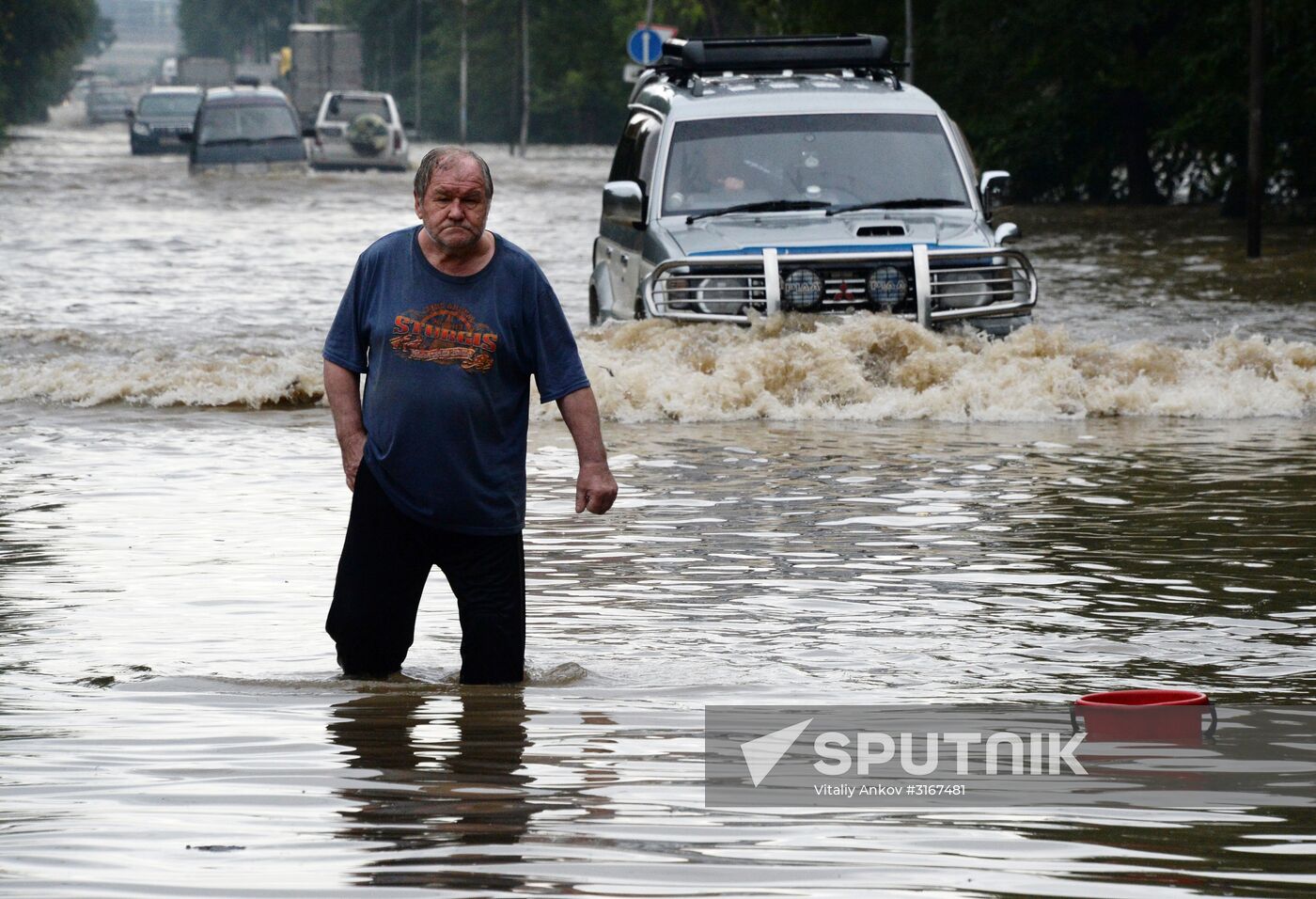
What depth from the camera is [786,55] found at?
50.8 ft

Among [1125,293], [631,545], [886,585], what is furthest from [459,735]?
[1125,293]

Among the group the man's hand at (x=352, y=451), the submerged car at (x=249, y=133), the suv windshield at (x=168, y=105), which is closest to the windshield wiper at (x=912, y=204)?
the man's hand at (x=352, y=451)

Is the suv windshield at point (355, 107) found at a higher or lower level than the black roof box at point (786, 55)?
lower

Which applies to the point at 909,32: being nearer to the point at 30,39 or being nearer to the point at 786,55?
the point at 786,55

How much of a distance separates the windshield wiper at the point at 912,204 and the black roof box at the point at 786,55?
1708 mm

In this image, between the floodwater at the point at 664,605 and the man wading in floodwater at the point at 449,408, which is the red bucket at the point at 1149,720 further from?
the man wading in floodwater at the point at 449,408

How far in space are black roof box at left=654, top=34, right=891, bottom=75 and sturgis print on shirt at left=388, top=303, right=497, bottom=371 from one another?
31.9 feet

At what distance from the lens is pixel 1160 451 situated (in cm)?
1170

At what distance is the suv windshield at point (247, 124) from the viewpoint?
41.2 meters

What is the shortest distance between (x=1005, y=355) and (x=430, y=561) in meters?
8.11

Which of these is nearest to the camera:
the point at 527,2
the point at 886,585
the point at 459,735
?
the point at 459,735

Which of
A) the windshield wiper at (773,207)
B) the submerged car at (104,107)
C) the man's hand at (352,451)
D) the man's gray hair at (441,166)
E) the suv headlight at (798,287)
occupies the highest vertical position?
the man's gray hair at (441,166)

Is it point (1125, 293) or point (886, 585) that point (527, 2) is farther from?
point (886, 585)

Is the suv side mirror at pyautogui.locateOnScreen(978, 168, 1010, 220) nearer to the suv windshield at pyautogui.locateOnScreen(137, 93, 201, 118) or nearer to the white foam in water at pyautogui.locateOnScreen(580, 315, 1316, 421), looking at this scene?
the white foam in water at pyautogui.locateOnScreen(580, 315, 1316, 421)
